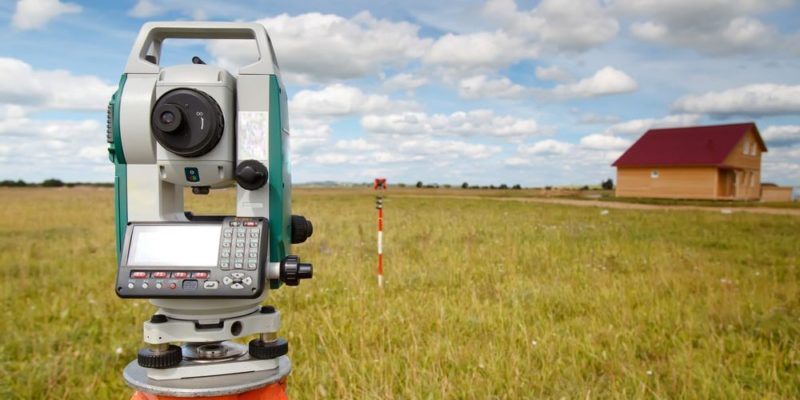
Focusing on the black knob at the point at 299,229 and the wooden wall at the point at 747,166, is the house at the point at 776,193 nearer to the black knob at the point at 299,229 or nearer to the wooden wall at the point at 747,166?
the wooden wall at the point at 747,166

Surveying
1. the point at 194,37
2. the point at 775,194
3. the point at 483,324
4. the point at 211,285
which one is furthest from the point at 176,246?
the point at 775,194

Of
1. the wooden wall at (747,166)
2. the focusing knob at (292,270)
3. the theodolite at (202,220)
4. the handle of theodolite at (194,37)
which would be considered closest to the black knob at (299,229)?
the theodolite at (202,220)

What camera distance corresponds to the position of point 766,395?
3.75 metres

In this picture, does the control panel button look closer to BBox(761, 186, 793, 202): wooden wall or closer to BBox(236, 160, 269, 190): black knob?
BBox(236, 160, 269, 190): black knob

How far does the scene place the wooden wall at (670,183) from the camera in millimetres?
38250

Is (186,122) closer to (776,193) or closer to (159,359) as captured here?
(159,359)

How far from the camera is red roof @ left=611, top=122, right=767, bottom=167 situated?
38500 millimetres

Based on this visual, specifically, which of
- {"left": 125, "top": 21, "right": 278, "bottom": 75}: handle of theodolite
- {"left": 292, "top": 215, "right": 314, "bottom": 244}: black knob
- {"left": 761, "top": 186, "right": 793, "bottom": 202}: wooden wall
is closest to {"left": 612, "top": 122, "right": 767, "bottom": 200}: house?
{"left": 761, "top": 186, "right": 793, "bottom": 202}: wooden wall

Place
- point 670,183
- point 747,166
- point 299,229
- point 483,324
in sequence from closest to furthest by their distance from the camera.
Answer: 1. point 299,229
2. point 483,324
3. point 670,183
4. point 747,166

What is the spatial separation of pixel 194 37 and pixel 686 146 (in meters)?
43.9

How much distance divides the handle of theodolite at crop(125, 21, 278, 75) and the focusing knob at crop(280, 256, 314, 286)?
0.73 meters

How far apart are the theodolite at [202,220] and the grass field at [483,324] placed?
1.74m

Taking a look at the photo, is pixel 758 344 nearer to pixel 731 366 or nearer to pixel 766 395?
pixel 731 366

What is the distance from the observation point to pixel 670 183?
3997 centimetres
